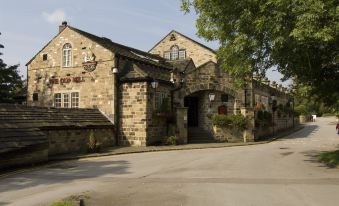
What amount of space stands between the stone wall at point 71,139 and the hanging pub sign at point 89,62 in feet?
14.0

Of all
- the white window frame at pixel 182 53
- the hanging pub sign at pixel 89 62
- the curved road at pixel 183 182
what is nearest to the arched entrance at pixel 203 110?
the hanging pub sign at pixel 89 62

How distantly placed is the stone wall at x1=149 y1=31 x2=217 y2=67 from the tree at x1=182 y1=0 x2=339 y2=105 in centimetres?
2251

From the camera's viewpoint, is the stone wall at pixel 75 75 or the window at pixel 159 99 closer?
the stone wall at pixel 75 75

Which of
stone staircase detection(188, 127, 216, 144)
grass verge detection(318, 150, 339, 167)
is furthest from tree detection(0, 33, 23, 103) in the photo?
grass verge detection(318, 150, 339, 167)

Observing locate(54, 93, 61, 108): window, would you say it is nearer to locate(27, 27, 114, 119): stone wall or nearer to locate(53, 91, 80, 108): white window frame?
locate(53, 91, 80, 108): white window frame

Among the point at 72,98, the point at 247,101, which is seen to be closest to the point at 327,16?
the point at 247,101

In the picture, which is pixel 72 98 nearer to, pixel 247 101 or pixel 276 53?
pixel 247 101

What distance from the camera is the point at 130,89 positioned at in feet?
82.8

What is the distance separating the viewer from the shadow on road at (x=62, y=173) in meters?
12.5

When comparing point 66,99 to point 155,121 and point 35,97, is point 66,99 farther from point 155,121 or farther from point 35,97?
point 155,121

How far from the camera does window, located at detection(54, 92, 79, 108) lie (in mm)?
27047

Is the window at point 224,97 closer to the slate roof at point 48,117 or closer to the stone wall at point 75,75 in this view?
the stone wall at point 75,75

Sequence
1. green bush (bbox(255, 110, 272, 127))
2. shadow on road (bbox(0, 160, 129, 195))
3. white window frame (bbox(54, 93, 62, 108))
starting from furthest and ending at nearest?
green bush (bbox(255, 110, 272, 127)), white window frame (bbox(54, 93, 62, 108)), shadow on road (bbox(0, 160, 129, 195))

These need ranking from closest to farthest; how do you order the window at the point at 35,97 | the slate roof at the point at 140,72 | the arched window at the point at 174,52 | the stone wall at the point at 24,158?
the stone wall at the point at 24,158
the slate roof at the point at 140,72
the window at the point at 35,97
the arched window at the point at 174,52
